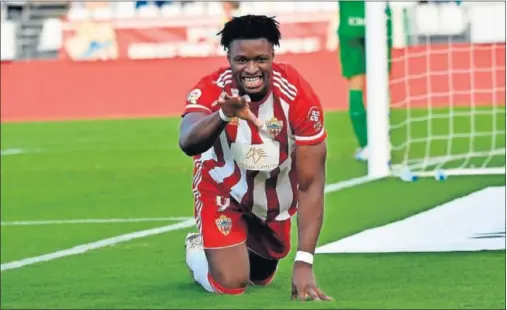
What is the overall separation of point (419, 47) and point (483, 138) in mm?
5740

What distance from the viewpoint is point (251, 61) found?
5668 millimetres

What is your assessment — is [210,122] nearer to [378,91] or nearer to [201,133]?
[201,133]

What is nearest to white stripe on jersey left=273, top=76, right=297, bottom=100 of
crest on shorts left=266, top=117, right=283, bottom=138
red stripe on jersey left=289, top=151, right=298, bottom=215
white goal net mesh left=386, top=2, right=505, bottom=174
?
crest on shorts left=266, top=117, right=283, bottom=138

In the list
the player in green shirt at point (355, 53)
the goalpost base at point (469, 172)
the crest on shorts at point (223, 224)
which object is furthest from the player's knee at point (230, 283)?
the player in green shirt at point (355, 53)

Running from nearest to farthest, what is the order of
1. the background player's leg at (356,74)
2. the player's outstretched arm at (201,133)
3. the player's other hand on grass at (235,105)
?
the player's other hand on grass at (235,105) → the player's outstretched arm at (201,133) → the background player's leg at (356,74)

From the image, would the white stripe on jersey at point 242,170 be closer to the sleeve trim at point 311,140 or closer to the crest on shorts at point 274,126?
the crest on shorts at point 274,126

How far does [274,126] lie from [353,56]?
23.9ft

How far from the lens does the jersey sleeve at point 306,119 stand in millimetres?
5957

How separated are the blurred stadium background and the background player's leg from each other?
366 mm

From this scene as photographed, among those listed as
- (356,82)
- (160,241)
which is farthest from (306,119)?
(356,82)

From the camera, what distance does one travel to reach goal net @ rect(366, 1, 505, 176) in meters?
12.1

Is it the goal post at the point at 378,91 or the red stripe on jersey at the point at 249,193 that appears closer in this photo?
the red stripe on jersey at the point at 249,193

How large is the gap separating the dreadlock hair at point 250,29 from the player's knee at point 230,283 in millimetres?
1134

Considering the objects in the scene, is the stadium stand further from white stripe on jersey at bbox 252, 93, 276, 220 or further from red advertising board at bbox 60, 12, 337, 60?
white stripe on jersey at bbox 252, 93, 276, 220
